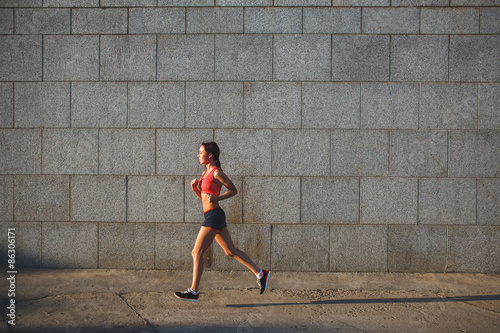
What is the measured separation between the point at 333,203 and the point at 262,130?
1.56m

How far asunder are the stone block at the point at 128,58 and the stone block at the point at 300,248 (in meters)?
3.18

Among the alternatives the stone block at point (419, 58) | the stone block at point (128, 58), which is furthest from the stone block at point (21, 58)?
the stone block at point (419, 58)

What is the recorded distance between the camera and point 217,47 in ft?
18.6

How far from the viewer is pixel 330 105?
5.64 m

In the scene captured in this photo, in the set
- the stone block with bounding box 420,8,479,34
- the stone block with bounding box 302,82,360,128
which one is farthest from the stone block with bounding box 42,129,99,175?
the stone block with bounding box 420,8,479,34

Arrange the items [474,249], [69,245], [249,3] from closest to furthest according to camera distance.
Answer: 1. [474,249]
2. [249,3]
3. [69,245]

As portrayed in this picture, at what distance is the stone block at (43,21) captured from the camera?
573cm

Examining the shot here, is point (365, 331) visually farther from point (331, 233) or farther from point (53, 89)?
point (53, 89)

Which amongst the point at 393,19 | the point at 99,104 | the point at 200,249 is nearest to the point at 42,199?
the point at 99,104

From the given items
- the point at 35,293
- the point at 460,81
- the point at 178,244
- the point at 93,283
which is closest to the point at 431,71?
the point at 460,81

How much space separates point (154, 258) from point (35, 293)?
5.28ft

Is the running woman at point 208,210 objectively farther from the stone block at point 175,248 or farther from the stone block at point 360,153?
the stone block at point 360,153

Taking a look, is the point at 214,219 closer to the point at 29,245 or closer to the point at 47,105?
the point at 29,245

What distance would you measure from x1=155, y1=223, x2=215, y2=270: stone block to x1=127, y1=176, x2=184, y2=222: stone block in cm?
18
